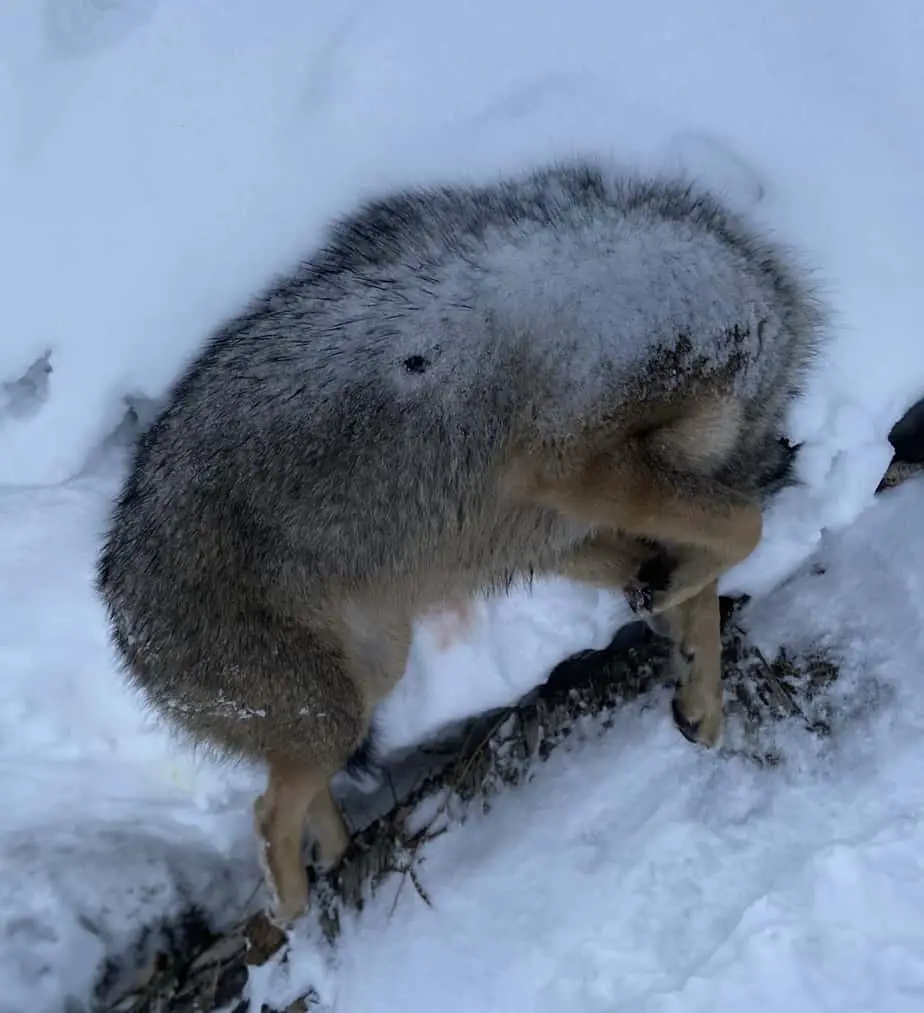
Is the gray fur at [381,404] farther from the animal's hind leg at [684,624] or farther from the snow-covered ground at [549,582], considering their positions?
the animal's hind leg at [684,624]

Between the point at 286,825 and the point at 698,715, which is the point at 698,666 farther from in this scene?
the point at 286,825

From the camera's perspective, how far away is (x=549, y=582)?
3.14m

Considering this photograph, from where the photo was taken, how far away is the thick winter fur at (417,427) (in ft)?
8.25

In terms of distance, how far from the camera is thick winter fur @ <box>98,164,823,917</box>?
2514 millimetres

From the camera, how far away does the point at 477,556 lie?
2.84 meters

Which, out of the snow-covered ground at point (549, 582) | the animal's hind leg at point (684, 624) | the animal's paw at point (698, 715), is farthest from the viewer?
the animal's paw at point (698, 715)

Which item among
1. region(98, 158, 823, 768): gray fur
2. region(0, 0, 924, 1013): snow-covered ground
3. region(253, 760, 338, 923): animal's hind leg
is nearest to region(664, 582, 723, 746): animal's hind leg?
region(0, 0, 924, 1013): snow-covered ground

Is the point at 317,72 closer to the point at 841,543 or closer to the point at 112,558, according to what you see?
the point at 112,558

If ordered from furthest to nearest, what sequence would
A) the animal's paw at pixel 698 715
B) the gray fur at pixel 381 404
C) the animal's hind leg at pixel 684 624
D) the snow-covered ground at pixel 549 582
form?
the animal's paw at pixel 698 715 → the animal's hind leg at pixel 684 624 → the snow-covered ground at pixel 549 582 → the gray fur at pixel 381 404

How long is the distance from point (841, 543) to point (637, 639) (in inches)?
32.0

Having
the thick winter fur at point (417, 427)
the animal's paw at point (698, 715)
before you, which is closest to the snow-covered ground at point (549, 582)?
the animal's paw at point (698, 715)

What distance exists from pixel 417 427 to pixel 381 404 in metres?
0.12

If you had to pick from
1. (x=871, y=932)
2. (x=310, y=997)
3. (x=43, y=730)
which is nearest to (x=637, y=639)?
(x=871, y=932)

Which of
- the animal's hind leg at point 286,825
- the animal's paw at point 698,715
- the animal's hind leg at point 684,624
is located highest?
the animal's hind leg at point 684,624
